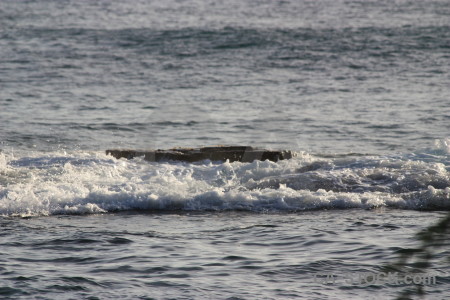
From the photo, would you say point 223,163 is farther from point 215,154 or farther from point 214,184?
point 214,184

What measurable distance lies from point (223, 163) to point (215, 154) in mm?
551

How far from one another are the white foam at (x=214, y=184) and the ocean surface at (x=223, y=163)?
34 millimetres

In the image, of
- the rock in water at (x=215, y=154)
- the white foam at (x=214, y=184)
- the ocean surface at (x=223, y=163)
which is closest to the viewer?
the ocean surface at (x=223, y=163)

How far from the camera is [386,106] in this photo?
19578 mm

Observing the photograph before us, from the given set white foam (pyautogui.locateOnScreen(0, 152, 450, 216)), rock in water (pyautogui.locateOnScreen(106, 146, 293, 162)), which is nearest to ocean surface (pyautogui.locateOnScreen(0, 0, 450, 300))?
white foam (pyautogui.locateOnScreen(0, 152, 450, 216))

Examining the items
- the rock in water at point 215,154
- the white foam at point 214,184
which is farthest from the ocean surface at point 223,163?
the rock in water at point 215,154

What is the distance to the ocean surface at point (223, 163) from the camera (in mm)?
6945

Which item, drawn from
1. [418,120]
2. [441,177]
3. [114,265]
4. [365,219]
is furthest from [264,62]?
[114,265]

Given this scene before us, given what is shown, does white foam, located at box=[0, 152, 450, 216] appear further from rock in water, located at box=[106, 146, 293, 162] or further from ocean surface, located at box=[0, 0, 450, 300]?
rock in water, located at box=[106, 146, 293, 162]

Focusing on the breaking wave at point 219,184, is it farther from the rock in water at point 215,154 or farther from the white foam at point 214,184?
the rock in water at point 215,154

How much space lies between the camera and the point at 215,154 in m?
12.7

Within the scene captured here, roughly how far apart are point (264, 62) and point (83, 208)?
1747 cm

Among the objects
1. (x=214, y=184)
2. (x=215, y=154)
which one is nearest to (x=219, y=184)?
(x=214, y=184)

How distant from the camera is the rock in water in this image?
492 inches
